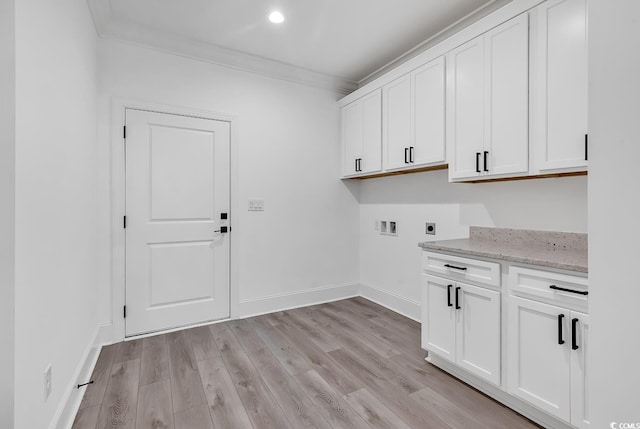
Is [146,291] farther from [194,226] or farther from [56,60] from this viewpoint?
[56,60]

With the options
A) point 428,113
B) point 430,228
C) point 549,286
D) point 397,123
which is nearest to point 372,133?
point 397,123

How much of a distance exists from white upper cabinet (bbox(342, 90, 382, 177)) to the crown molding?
0.44 m

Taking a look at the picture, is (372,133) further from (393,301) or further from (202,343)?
(202,343)

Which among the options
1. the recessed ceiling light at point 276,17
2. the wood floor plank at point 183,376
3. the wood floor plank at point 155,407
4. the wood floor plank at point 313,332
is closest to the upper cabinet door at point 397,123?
the recessed ceiling light at point 276,17

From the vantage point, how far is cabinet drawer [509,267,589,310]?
4.89 feet

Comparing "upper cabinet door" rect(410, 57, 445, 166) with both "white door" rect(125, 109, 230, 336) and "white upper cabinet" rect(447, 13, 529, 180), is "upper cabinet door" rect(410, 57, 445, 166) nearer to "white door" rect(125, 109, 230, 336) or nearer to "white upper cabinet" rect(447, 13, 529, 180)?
"white upper cabinet" rect(447, 13, 529, 180)

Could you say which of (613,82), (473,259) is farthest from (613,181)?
(473,259)

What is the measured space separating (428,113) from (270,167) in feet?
5.49

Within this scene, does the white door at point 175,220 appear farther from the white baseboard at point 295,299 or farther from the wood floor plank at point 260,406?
the wood floor plank at point 260,406

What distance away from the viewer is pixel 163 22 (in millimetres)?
2654

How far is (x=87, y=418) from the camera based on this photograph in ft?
5.76

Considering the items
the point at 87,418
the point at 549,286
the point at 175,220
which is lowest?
the point at 87,418

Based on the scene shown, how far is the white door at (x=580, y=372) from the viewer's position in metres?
1.47

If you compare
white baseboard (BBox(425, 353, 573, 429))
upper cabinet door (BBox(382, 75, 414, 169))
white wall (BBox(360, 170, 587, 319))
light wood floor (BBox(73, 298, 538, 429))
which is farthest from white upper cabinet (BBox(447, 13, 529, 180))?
light wood floor (BBox(73, 298, 538, 429))
